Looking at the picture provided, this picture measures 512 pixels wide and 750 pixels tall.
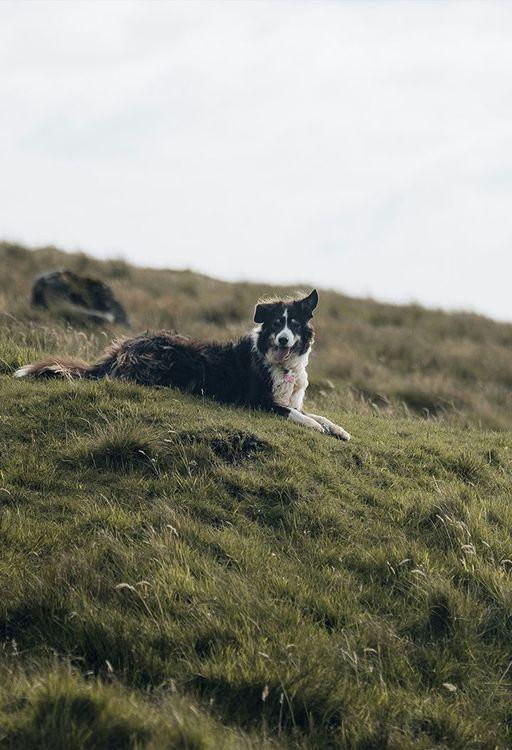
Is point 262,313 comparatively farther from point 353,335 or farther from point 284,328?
point 353,335

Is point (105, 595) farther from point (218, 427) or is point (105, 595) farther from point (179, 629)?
point (218, 427)

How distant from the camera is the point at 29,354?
36.8 feet

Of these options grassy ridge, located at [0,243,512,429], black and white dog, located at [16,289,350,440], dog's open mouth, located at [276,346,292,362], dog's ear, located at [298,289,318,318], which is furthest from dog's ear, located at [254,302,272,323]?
grassy ridge, located at [0,243,512,429]

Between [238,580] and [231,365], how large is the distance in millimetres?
4628

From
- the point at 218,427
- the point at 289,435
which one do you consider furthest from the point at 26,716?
the point at 289,435

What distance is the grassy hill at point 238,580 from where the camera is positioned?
497 cm

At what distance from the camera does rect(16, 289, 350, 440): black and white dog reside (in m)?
10.1

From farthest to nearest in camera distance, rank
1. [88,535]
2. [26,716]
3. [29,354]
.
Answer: [29,354] → [88,535] → [26,716]

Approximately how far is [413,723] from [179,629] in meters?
1.52

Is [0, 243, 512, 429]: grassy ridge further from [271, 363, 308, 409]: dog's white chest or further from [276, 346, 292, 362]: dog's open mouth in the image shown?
[276, 346, 292, 362]: dog's open mouth

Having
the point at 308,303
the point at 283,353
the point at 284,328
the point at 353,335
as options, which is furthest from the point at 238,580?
the point at 353,335

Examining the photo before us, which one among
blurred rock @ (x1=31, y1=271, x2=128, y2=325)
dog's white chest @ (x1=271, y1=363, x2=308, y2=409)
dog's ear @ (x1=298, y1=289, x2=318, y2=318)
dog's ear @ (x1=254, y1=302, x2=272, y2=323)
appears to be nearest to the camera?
dog's white chest @ (x1=271, y1=363, x2=308, y2=409)

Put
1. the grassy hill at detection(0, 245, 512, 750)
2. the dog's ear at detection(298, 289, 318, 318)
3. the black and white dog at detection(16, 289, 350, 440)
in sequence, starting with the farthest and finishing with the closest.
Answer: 1. the dog's ear at detection(298, 289, 318, 318)
2. the black and white dog at detection(16, 289, 350, 440)
3. the grassy hill at detection(0, 245, 512, 750)

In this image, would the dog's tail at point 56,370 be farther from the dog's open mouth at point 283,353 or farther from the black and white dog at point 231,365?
the dog's open mouth at point 283,353
